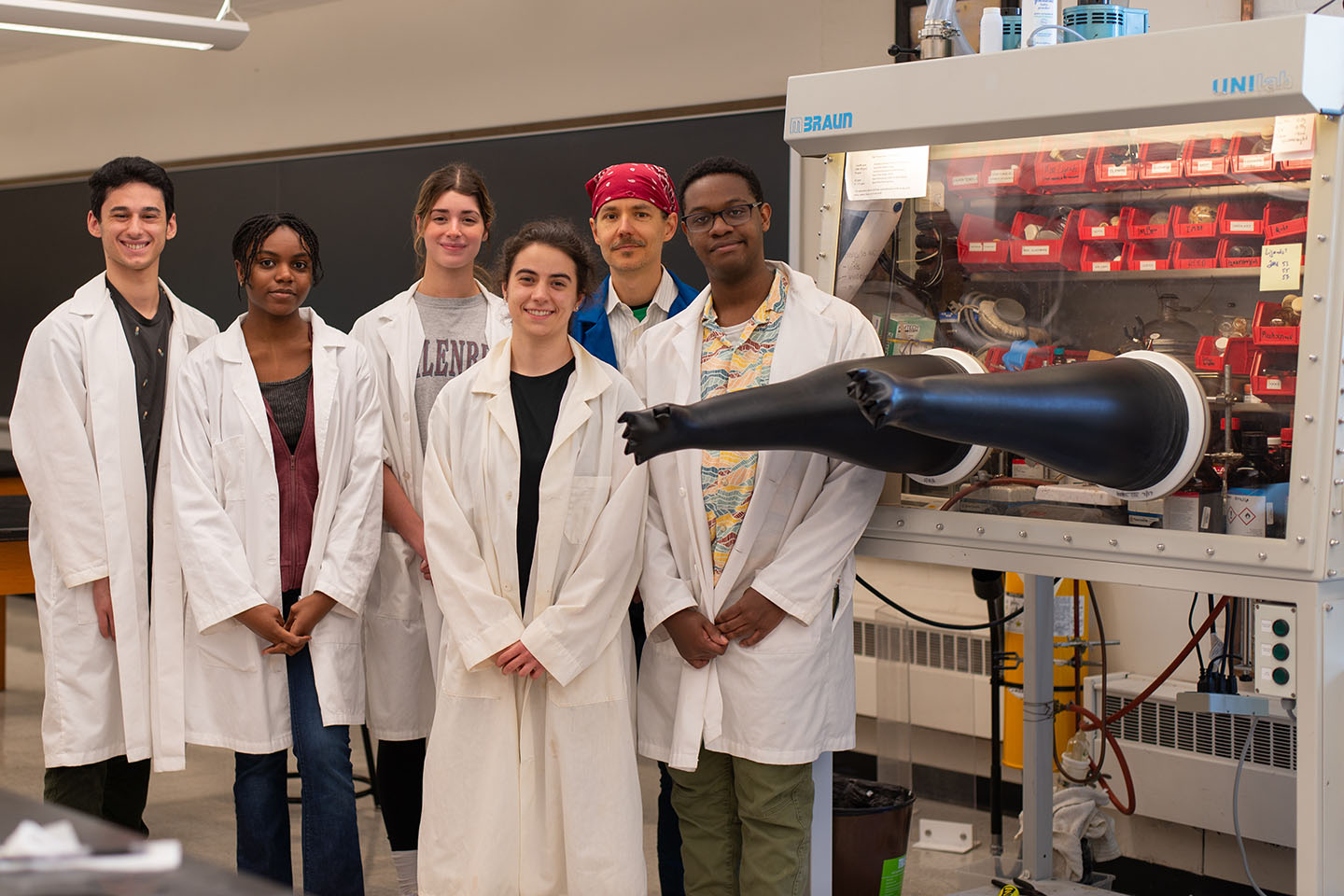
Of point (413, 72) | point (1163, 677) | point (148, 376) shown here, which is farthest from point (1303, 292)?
point (413, 72)

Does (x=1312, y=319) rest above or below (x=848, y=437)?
above

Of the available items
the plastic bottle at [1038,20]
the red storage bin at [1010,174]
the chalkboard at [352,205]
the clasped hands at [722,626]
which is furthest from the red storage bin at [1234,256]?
the chalkboard at [352,205]

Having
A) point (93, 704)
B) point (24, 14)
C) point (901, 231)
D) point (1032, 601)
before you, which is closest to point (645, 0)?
point (24, 14)

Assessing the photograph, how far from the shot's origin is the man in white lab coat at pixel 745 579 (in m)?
2.31

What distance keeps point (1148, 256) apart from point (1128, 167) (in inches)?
6.2

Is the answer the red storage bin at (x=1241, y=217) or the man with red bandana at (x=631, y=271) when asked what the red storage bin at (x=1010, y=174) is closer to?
the red storage bin at (x=1241, y=217)

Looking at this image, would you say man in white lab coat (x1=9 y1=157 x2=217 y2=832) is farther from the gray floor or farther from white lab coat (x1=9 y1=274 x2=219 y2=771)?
the gray floor

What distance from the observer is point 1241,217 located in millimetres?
2105

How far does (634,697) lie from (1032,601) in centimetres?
97

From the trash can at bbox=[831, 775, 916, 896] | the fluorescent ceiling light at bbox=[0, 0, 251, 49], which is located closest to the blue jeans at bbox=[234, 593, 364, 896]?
the trash can at bbox=[831, 775, 916, 896]

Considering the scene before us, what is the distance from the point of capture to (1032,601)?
2.90 metres

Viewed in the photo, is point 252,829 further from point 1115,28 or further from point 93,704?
point 1115,28

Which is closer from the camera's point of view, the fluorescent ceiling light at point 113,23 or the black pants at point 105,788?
the black pants at point 105,788

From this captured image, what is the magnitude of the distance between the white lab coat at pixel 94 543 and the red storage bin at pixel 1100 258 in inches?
74.5
